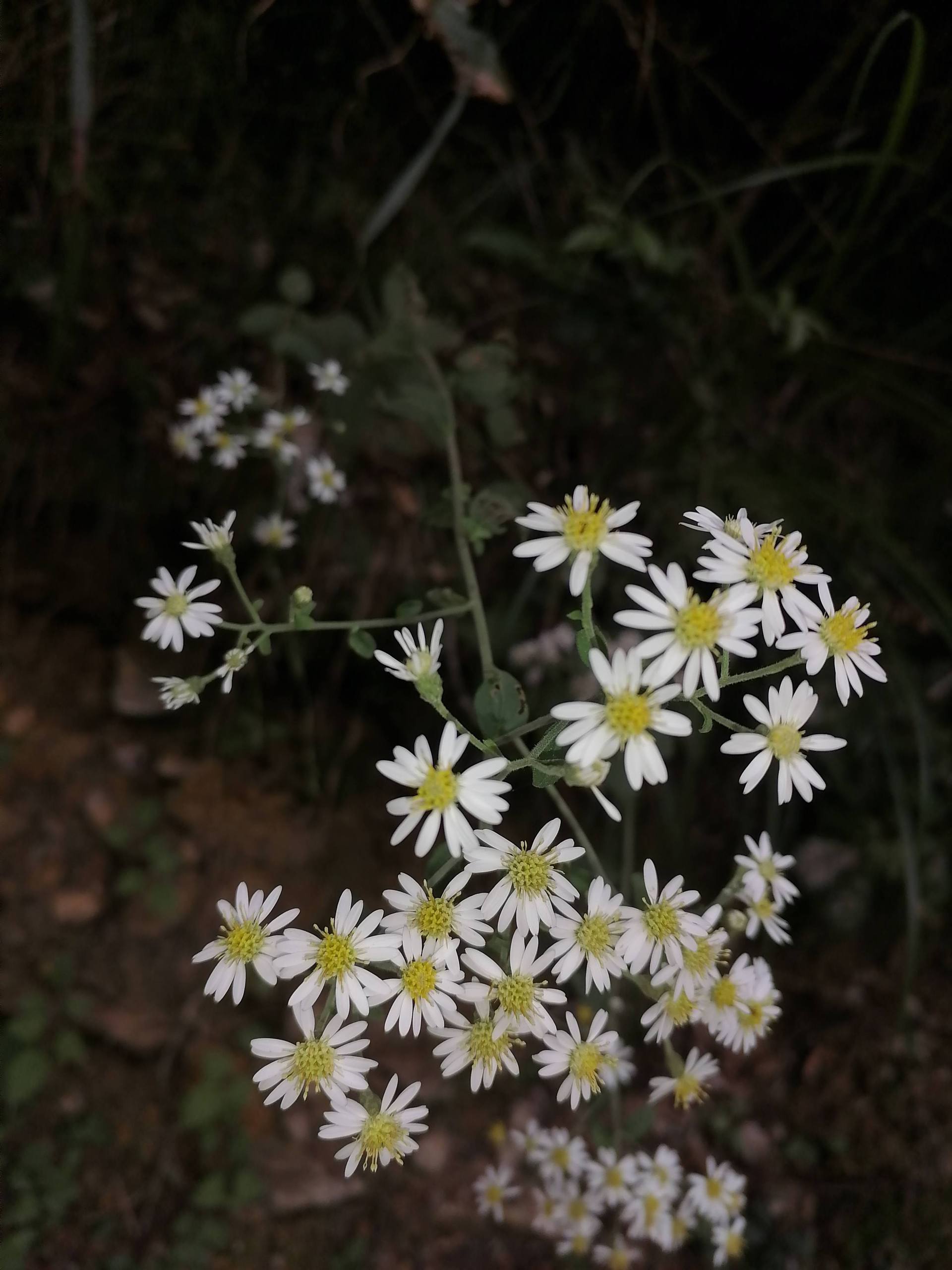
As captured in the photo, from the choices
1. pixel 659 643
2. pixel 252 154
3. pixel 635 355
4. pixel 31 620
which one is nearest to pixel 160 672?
pixel 31 620

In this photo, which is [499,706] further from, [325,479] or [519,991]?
[325,479]

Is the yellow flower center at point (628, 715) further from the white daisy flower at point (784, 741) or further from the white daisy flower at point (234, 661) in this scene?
the white daisy flower at point (234, 661)

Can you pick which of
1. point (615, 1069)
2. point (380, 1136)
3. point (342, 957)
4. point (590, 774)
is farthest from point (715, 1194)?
point (590, 774)

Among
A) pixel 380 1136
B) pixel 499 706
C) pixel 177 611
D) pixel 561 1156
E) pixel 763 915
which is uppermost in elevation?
pixel 499 706

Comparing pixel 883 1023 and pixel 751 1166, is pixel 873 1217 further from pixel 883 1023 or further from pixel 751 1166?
pixel 883 1023

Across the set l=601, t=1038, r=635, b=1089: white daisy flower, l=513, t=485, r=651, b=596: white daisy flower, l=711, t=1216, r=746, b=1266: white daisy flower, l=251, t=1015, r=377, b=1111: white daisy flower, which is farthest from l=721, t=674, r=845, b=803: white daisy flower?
l=711, t=1216, r=746, b=1266: white daisy flower
